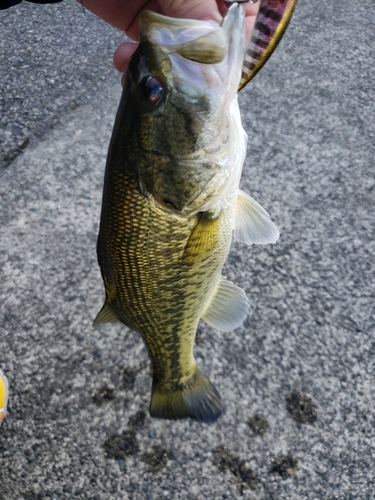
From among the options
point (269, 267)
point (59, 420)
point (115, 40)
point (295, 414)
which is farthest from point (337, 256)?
point (115, 40)

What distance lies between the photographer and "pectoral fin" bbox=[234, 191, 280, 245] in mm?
1693

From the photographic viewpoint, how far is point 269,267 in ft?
9.03

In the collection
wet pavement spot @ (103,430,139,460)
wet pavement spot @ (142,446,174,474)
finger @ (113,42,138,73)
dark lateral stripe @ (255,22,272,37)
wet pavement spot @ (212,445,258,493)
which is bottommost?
wet pavement spot @ (103,430,139,460)

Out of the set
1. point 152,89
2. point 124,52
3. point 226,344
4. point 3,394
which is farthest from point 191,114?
point 3,394

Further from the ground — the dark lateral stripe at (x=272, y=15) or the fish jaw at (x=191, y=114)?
the dark lateral stripe at (x=272, y=15)

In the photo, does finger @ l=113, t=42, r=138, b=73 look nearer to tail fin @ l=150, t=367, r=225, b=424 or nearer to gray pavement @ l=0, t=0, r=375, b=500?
gray pavement @ l=0, t=0, r=375, b=500

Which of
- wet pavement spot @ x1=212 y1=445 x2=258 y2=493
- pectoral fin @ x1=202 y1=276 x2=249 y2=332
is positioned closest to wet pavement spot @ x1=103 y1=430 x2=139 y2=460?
wet pavement spot @ x1=212 y1=445 x2=258 y2=493

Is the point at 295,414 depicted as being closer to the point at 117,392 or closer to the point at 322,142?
the point at 117,392

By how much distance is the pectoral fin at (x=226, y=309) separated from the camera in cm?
190

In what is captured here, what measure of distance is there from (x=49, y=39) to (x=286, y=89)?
211 centimetres

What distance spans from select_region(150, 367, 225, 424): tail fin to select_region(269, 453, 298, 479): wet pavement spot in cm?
50

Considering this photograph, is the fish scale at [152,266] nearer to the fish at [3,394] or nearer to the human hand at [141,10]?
the human hand at [141,10]

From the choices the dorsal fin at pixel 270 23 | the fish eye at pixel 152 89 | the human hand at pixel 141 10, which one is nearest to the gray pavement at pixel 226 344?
the human hand at pixel 141 10

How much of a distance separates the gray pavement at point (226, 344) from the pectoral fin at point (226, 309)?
1.93 ft
